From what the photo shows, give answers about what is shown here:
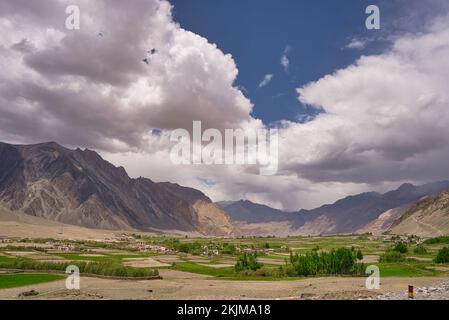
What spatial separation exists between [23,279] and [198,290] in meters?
29.0

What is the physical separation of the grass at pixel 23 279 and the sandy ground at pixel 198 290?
10.8 feet

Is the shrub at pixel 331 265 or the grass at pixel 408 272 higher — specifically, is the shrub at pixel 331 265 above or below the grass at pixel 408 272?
above

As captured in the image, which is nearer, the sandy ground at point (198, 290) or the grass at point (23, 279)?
the sandy ground at point (198, 290)

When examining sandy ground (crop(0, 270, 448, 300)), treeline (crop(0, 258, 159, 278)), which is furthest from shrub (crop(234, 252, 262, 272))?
sandy ground (crop(0, 270, 448, 300))

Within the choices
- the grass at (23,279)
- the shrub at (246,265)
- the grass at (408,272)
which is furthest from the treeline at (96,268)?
the grass at (408,272)

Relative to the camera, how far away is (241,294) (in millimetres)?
53281

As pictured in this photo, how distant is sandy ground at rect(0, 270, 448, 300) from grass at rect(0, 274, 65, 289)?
328 cm

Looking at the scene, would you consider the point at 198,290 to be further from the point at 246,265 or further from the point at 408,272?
the point at 408,272

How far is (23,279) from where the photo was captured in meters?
66.9

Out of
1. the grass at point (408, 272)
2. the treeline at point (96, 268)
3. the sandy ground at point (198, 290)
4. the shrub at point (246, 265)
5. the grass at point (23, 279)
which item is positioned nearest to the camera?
the sandy ground at point (198, 290)

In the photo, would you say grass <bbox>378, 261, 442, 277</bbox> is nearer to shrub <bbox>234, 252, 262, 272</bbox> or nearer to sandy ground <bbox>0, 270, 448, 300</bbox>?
sandy ground <bbox>0, 270, 448, 300</bbox>

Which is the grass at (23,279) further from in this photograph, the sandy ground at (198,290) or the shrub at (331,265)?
the shrub at (331,265)

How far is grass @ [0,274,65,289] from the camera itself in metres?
61.3

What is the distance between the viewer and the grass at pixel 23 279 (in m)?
61.3
